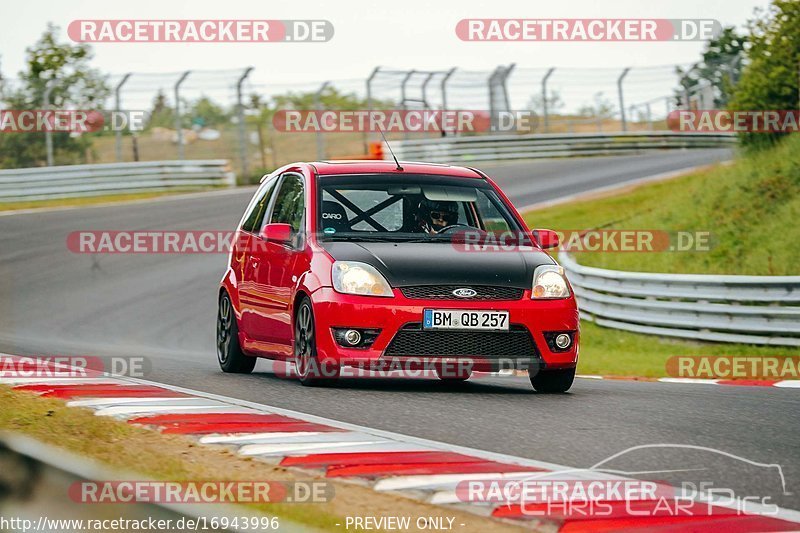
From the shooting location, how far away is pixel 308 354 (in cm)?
855

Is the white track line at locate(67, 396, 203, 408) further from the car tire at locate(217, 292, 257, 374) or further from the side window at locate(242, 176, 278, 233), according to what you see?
the side window at locate(242, 176, 278, 233)

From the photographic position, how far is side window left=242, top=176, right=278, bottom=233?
1034 cm

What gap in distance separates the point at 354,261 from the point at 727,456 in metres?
3.12

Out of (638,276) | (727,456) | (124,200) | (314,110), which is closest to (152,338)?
(638,276)

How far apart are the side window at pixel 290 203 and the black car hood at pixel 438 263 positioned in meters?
0.78

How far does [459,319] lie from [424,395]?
0.53 meters

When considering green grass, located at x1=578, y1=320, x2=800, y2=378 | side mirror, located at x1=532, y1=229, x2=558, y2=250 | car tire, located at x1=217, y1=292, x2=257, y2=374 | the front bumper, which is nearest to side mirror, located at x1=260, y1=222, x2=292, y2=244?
the front bumper

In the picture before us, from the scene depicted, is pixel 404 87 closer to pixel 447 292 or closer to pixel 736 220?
pixel 736 220

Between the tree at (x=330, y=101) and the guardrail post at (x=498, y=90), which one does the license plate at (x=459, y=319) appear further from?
the guardrail post at (x=498, y=90)

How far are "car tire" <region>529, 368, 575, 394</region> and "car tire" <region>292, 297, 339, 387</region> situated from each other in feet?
4.55

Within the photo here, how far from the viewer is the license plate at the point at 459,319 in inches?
323
